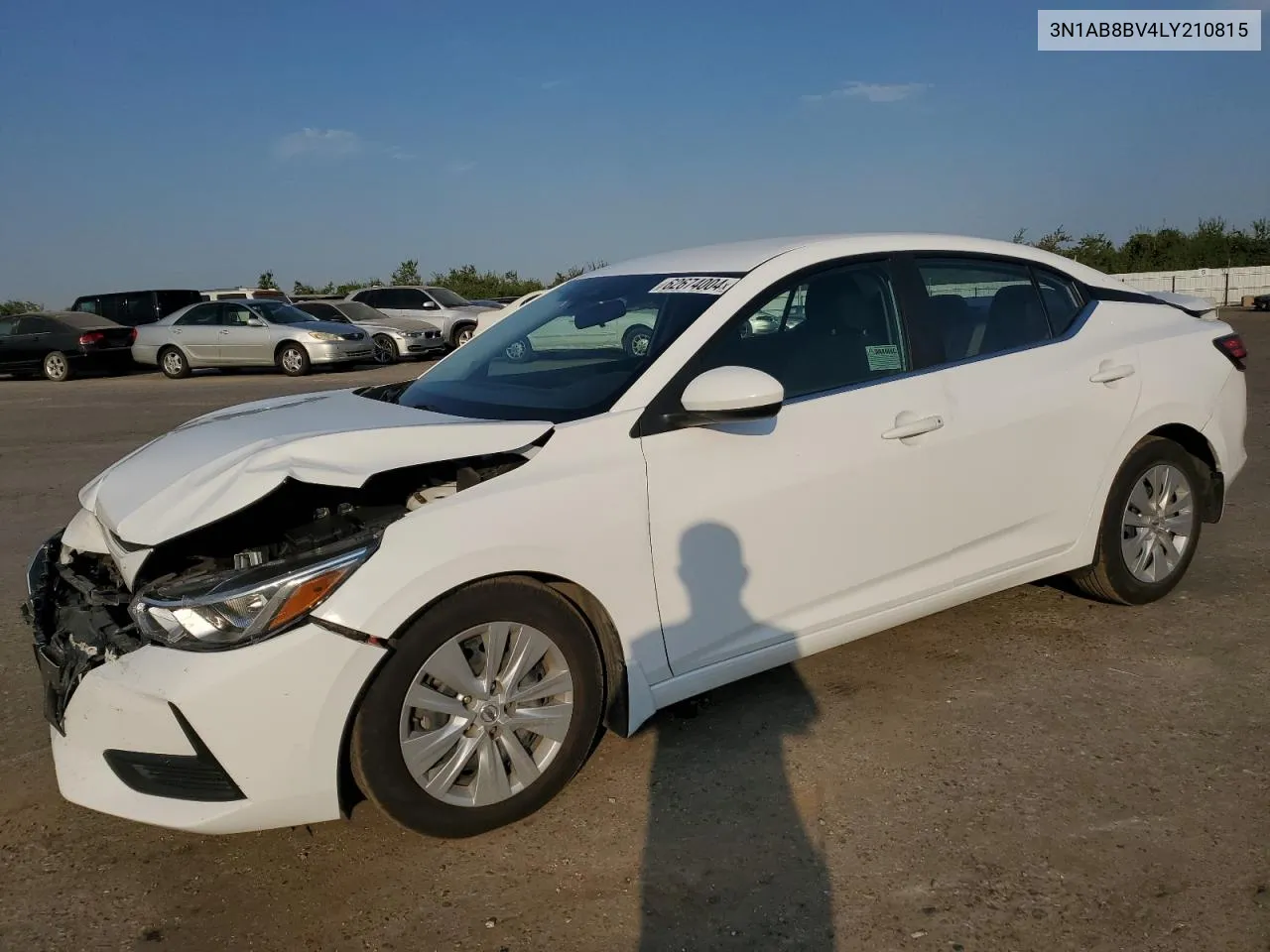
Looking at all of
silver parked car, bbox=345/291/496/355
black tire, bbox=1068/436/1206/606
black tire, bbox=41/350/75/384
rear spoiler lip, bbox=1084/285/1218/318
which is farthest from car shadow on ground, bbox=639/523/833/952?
black tire, bbox=41/350/75/384

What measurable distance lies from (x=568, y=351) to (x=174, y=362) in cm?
1999

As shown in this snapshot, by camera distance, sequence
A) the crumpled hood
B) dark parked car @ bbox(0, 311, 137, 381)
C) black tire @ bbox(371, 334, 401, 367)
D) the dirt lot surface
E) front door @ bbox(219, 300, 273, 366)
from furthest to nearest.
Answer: black tire @ bbox(371, 334, 401, 367) → dark parked car @ bbox(0, 311, 137, 381) → front door @ bbox(219, 300, 273, 366) → the crumpled hood → the dirt lot surface

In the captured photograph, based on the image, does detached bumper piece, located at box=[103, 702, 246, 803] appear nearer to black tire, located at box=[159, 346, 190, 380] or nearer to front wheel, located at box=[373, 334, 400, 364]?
black tire, located at box=[159, 346, 190, 380]

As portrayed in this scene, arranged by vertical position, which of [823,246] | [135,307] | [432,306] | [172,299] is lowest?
[823,246]

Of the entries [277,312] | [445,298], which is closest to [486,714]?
[277,312]

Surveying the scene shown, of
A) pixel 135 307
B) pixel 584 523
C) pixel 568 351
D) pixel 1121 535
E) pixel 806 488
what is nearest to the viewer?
pixel 584 523

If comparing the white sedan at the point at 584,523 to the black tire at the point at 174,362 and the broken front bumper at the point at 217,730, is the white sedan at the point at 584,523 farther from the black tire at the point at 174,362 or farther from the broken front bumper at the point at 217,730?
the black tire at the point at 174,362

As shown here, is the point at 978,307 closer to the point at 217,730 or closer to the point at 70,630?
the point at 217,730

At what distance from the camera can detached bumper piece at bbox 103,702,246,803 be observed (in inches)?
102

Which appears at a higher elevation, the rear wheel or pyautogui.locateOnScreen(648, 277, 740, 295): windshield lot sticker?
pyautogui.locateOnScreen(648, 277, 740, 295): windshield lot sticker

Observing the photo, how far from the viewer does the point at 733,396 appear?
301 cm

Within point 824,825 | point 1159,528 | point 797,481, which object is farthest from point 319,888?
point 1159,528

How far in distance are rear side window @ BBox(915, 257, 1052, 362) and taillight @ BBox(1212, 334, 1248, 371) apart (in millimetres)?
995

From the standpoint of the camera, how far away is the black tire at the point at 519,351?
4035 mm
